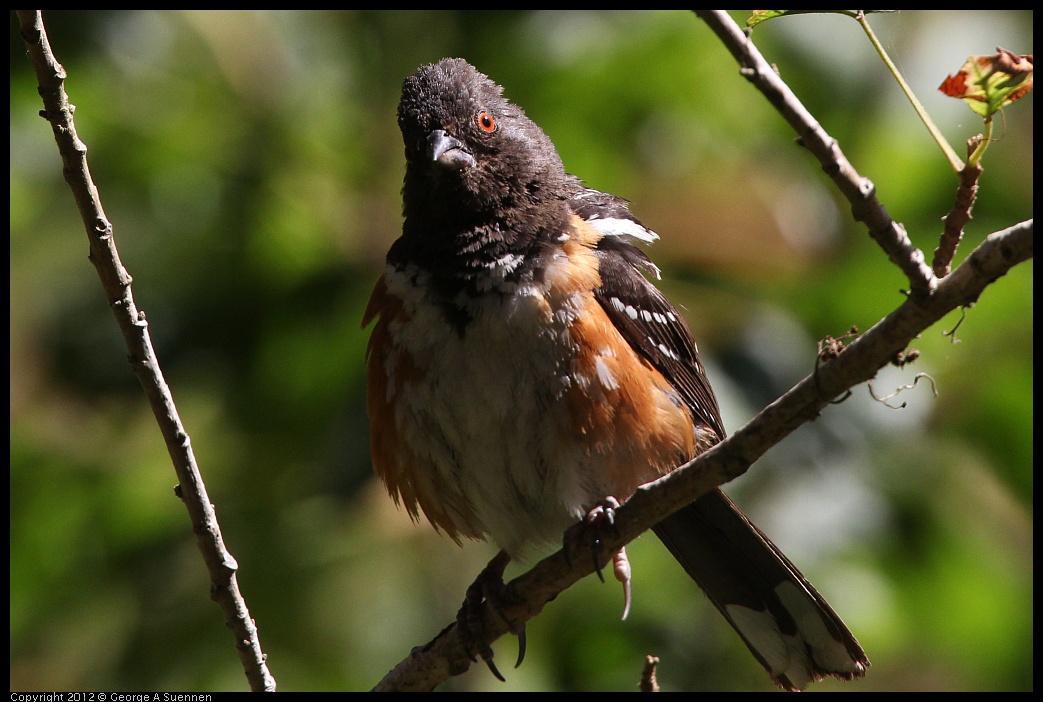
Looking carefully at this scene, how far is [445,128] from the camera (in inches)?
117

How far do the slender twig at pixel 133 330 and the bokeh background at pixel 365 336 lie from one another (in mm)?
1597

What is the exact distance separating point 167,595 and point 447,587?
1.24m

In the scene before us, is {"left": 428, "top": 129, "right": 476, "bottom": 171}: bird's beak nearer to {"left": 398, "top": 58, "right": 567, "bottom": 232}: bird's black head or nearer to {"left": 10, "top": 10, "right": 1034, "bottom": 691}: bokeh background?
{"left": 398, "top": 58, "right": 567, "bottom": 232}: bird's black head

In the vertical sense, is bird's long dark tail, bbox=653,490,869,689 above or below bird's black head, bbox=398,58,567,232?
below

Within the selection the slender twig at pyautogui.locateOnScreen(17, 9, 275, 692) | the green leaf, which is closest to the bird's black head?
the slender twig at pyautogui.locateOnScreen(17, 9, 275, 692)

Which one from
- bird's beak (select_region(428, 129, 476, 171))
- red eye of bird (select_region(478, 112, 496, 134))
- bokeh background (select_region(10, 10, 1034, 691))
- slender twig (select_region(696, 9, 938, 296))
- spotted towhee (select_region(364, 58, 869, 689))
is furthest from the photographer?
bokeh background (select_region(10, 10, 1034, 691))

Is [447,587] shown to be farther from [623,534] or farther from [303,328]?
[623,534]

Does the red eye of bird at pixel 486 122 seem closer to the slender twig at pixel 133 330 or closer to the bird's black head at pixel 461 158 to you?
the bird's black head at pixel 461 158

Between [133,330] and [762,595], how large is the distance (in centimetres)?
202

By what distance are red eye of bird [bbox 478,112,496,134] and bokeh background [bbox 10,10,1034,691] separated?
4.67 ft

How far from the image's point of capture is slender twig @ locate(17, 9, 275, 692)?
196 cm

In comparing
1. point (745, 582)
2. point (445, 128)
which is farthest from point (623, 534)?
point (445, 128)

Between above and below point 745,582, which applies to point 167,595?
above

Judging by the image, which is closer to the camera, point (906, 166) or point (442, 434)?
point (442, 434)
